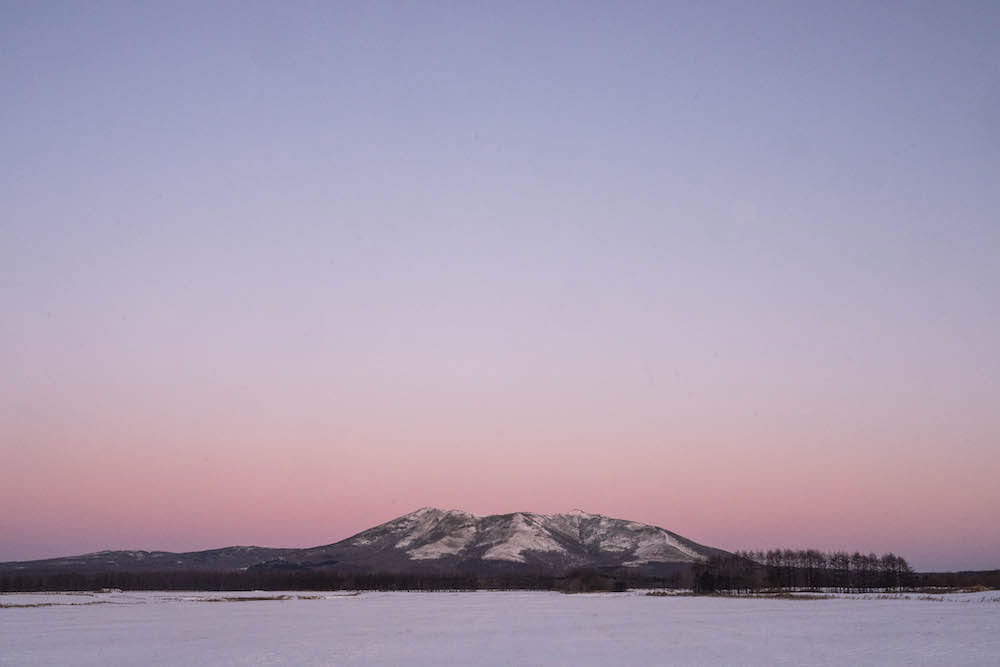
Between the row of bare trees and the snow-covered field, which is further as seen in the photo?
the row of bare trees

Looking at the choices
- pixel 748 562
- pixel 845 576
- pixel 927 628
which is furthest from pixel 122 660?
pixel 845 576

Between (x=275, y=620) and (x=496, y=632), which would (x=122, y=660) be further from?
(x=275, y=620)

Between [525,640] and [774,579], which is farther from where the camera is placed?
[774,579]

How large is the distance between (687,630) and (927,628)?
43.7ft

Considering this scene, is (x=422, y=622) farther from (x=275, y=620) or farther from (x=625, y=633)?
(x=625, y=633)

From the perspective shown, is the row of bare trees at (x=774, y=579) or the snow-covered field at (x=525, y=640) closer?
the snow-covered field at (x=525, y=640)

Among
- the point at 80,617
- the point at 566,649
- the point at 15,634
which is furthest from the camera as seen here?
the point at 80,617

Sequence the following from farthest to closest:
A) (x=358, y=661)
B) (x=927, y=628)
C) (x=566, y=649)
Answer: (x=927, y=628), (x=566, y=649), (x=358, y=661)

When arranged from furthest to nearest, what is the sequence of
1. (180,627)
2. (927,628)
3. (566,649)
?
(180,627), (927,628), (566,649)

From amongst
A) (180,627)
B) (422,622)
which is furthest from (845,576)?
(180,627)

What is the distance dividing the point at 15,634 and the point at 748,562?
536ft

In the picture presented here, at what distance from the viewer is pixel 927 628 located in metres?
52.9

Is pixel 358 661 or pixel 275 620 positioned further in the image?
pixel 275 620

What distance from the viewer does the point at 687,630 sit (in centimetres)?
5578
